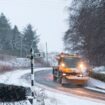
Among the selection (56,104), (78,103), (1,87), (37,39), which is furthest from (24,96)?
(37,39)

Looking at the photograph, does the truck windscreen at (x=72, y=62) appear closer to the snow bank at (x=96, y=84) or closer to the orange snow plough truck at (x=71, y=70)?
the orange snow plough truck at (x=71, y=70)

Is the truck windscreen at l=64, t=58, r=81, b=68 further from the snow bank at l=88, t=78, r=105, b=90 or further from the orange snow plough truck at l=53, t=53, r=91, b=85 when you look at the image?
the snow bank at l=88, t=78, r=105, b=90

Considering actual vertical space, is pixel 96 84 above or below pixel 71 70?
below

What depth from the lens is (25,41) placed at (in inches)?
4656

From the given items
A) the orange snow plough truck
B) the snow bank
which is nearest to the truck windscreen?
the orange snow plough truck

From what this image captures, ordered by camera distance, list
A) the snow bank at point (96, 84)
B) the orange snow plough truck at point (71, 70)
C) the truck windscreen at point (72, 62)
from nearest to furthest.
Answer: the snow bank at point (96, 84)
the orange snow plough truck at point (71, 70)
the truck windscreen at point (72, 62)

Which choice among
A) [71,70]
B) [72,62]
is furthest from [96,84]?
[72,62]

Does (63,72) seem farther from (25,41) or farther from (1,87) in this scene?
(25,41)

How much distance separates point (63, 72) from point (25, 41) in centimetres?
8243

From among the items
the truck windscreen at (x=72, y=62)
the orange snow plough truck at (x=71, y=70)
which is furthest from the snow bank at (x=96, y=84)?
the truck windscreen at (x=72, y=62)

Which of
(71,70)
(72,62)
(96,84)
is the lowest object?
(96,84)

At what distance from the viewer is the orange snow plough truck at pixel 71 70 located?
3531 cm

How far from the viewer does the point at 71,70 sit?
3581cm

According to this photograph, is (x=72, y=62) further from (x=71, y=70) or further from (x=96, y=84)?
(x=96, y=84)
